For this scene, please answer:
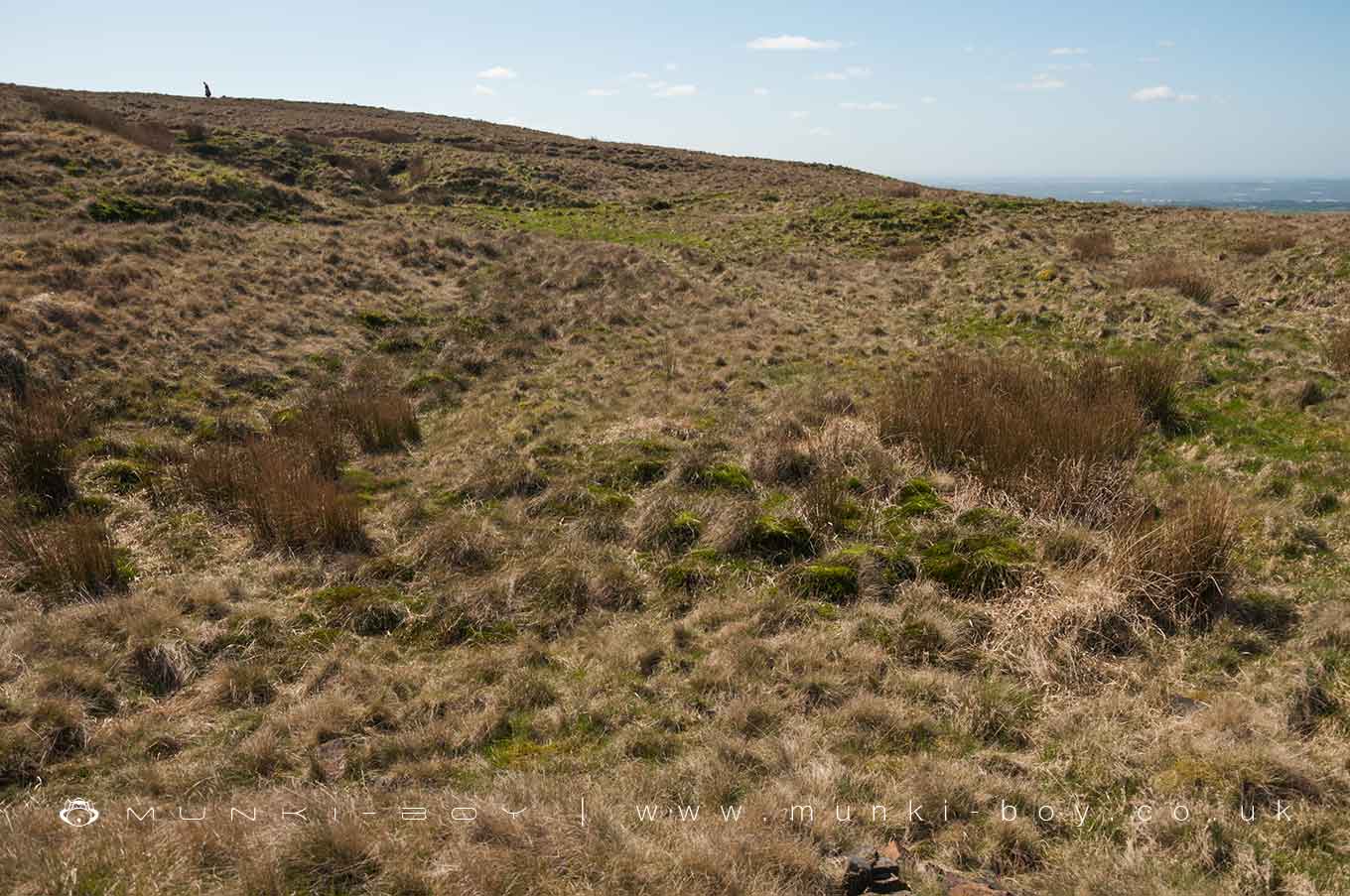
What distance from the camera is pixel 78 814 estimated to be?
13.1 feet

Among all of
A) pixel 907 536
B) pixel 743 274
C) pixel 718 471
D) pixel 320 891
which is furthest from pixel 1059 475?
pixel 743 274

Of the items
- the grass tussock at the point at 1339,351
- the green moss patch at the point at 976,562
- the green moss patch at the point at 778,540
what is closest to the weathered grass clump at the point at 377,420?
the green moss patch at the point at 778,540

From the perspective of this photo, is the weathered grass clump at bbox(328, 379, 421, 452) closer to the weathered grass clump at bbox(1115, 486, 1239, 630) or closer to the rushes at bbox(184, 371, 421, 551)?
the rushes at bbox(184, 371, 421, 551)

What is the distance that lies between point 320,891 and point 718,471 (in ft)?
19.7

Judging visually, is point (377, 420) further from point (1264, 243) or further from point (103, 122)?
point (103, 122)

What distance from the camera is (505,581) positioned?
6.58 m

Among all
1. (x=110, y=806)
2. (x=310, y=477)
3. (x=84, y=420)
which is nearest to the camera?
(x=110, y=806)

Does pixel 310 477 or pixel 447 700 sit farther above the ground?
pixel 310 477

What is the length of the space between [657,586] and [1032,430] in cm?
476

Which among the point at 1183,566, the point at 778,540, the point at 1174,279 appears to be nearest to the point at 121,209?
the point at 778,540

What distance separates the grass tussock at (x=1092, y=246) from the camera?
20359 mm

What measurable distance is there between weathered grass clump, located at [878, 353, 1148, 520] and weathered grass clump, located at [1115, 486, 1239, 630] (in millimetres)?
924

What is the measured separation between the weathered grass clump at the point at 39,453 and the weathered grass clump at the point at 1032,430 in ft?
31.4

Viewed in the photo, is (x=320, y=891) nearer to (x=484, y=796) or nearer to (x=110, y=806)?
(x=484, y=796)
